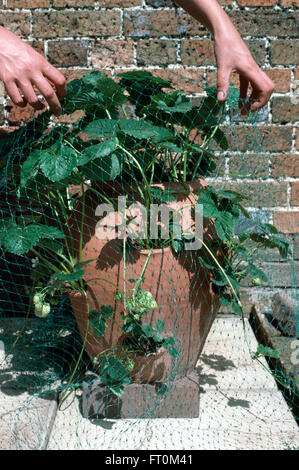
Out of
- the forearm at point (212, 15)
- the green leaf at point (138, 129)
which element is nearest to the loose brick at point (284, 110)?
the forearm at point (212, 15)

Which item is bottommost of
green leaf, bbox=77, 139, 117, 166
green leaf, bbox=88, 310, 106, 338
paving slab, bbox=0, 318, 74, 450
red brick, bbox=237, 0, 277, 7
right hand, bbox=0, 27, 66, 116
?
paving slab, bbox=0, 318, 74, 450

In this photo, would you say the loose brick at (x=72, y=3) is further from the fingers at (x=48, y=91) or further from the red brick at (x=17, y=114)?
the fingers at (x=48, y=91)

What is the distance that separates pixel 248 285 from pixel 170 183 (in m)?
0.83

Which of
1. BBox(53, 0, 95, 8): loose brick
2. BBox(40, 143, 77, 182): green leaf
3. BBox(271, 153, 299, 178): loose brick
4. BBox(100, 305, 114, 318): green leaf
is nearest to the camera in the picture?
BBox(40, 143, 77, 182): green leaf

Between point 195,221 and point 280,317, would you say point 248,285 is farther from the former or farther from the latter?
point 195,221

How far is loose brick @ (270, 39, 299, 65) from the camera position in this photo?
187cm

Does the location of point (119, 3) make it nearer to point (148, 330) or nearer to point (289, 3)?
point (289, 3)

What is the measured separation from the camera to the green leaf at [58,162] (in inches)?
47.4

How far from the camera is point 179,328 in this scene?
1354mm

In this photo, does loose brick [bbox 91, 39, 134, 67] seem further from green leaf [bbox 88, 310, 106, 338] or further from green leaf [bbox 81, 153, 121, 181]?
green leaf [bbox 88, 310, 106, 338]

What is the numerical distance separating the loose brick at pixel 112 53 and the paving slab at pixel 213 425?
1077 mm

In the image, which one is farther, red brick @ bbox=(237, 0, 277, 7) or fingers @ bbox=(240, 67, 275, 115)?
red brick @ bbox=(237, 0, 277, 7)

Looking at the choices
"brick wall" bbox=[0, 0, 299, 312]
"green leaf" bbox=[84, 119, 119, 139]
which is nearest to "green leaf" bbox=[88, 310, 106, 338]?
"green leaf" bbox=[84, 119, 119, 139]

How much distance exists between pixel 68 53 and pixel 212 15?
28.1 inches
